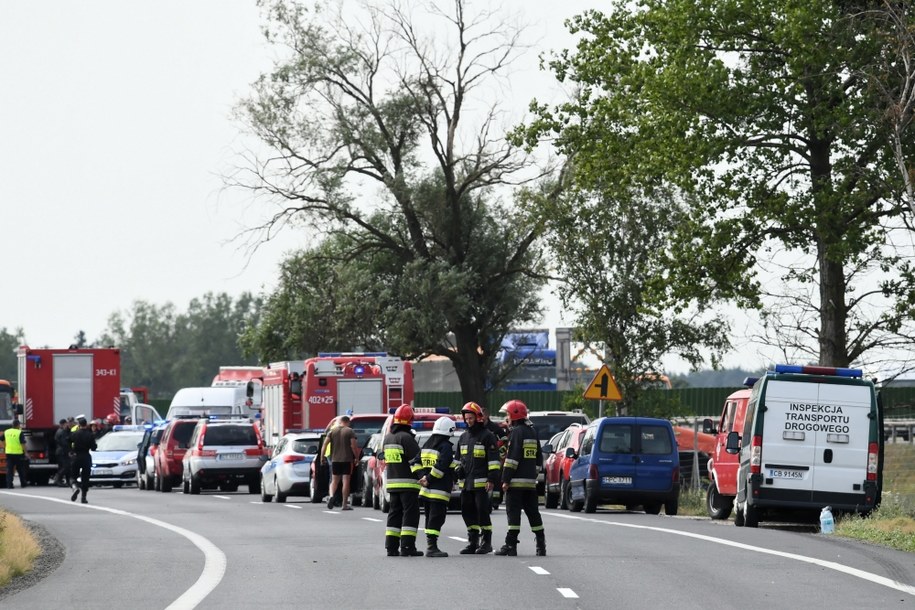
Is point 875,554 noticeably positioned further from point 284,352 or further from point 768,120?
point 284,352

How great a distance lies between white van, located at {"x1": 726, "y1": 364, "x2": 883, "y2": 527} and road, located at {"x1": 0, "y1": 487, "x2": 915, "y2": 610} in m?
0.73

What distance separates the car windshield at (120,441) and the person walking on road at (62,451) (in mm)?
1240

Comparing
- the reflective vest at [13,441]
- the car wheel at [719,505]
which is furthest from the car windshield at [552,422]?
the reflective vest at [13,441]

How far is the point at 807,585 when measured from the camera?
15.4 m

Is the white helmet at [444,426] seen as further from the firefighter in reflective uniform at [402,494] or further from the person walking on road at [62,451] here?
the person walking on road at [62,451]

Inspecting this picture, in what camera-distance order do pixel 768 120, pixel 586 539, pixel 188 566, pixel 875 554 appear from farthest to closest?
pixel 768 120 → pixel 586 539 → pixel 875 554 → pixel 188 566

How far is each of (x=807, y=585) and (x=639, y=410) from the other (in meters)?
23.2

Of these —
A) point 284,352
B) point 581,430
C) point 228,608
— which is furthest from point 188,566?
point 284,352

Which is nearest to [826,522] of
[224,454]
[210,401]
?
[224,454]

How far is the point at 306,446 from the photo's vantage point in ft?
115

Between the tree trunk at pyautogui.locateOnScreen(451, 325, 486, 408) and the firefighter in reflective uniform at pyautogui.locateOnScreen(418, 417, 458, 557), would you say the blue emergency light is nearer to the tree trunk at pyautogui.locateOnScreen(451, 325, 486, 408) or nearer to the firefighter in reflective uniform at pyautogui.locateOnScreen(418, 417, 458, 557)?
the firefighter in reflective uniform at pyautogui.locateOnScreen(418, 417, 458, 557)

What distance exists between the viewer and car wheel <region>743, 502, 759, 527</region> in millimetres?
25391

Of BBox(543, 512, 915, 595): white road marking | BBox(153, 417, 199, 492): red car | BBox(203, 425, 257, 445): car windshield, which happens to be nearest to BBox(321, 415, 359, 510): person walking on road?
BBox(543, 512, 915, 595): white road marking

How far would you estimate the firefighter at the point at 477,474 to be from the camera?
18766 mm
